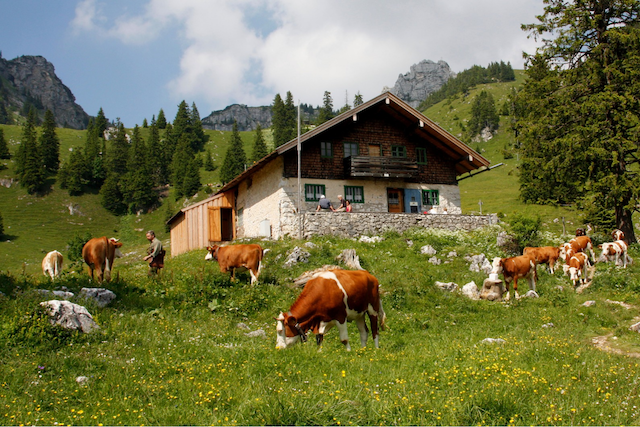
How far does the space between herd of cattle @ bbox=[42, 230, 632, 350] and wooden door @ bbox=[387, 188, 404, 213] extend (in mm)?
12394

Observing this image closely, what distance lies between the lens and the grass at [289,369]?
18.7 feet

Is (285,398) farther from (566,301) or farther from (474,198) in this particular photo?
(474,198)

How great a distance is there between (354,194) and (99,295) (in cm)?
2023

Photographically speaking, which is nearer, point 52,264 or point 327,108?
point 52,264

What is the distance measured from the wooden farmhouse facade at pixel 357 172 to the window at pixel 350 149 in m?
0.07

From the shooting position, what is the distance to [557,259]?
19.9 metres

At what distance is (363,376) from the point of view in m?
6.84

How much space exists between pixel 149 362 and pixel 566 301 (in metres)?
12.9

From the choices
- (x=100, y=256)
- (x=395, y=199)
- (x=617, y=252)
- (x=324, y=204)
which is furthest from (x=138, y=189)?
(x=617, y=252)

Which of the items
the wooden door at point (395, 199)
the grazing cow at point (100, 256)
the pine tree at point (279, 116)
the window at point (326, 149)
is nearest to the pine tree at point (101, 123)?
the pine tree at point (279, 116)

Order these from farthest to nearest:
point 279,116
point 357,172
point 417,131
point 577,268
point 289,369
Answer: point 279,116
point 417,131
point 357,172
point 577,268
point 289,369

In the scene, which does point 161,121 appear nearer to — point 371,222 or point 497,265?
point 371,222

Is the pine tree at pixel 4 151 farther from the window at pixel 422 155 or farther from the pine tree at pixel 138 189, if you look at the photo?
the window at pixel 422 155

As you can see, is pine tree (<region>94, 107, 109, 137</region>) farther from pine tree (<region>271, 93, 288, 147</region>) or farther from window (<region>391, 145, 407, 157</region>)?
window (<region>391, 145, 407, 157</region>)
